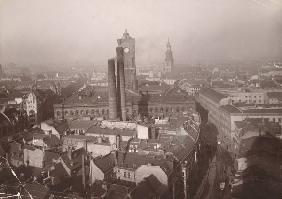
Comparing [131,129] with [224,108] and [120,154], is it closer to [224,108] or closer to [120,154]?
[120,154]

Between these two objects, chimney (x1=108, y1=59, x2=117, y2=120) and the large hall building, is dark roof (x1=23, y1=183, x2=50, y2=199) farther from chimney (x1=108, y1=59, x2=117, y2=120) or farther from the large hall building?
the large hall building

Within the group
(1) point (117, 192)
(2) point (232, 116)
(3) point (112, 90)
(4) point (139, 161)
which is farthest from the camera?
(3) point (112, 90)

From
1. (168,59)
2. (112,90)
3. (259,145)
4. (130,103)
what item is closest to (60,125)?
(112,90)

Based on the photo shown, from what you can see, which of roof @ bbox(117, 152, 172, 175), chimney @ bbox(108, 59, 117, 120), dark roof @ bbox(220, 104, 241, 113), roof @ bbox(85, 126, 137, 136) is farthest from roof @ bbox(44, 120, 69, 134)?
dark roof @ bbox(220, 104, 241, 113)

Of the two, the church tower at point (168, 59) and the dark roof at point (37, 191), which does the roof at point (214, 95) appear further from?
the church tower at point (168, 59)

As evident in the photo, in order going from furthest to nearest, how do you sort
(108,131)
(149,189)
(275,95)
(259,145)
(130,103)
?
1. (275,95)
2. (130,103)
3. (108,131)
4. (259,145)
5. (149,189)

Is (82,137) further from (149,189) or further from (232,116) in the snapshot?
A: (232,116)

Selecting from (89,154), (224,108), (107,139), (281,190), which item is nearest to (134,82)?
(224,108)
